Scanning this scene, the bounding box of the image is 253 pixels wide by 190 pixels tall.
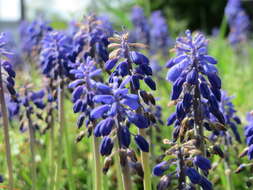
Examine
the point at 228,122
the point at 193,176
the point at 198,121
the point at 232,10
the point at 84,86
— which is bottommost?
the point at 193,176

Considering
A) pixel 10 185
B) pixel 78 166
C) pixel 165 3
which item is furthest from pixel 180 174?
pixel 165 3

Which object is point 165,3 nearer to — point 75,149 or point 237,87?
point 237,87

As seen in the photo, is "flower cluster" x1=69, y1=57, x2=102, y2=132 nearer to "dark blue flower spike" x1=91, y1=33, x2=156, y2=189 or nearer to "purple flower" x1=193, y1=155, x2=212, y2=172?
"dark blue flower spike" x1=91, y1=33, x2=156, y2=189

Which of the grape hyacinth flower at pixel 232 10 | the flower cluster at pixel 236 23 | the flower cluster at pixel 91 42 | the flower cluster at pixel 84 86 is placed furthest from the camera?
the grape hyacinth flower at pixel 232 10

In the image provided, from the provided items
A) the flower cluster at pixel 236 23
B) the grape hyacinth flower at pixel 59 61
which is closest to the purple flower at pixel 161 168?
the grape hyacinth flower at pixel 59 61

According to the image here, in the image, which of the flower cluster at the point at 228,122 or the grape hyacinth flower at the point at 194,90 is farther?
the flower cluster at the point at 228,122

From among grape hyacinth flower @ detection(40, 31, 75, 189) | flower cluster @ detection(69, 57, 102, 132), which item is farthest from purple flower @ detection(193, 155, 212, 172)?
grape hyacinth flower @ detection(40, 31, 75, 189)

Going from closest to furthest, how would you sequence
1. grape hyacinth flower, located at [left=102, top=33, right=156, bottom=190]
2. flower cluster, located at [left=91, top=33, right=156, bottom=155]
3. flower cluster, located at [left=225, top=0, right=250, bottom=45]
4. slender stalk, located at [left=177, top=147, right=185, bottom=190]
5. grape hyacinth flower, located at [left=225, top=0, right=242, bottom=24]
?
flower cluster, located at [left=91, top=33, right=156, bottom=155] → slender stalk, located at [left=177, top=147, right=185, bottom=190] → grape hyacinth flower, located at [left=102, top=33, right=156, bottom=190] → flower cluster, located at [left=225, top=0, right=250, bottom=45] → grape hyacinth flower, located at [left=225, top=0, right=242, bottom=24]

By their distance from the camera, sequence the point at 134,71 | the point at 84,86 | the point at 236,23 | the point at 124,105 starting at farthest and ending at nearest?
the point at 236,23
the point at 84,86
the point at 134,71
the point at 124,105

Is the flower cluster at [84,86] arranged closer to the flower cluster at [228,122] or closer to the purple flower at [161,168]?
the purple flower at [161,168]

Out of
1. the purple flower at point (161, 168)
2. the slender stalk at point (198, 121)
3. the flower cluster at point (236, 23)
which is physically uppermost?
the flower cluster at point (236, 23)

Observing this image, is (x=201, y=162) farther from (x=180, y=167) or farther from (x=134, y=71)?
(x=134, y=71)

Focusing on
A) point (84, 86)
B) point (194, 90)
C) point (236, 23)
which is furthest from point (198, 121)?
point (236, 23)

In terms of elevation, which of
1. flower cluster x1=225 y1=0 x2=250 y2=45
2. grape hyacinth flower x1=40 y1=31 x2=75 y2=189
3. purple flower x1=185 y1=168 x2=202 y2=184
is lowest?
purple flower x1=185 y1=168 x2=202 y2=184
